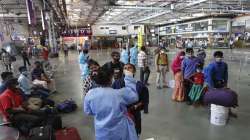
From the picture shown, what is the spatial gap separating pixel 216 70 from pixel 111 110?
3.47 metres

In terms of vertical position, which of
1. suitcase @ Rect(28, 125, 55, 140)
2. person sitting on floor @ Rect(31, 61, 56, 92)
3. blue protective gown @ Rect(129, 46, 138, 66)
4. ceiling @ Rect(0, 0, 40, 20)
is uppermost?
ceiling @ Rect(0, 0, 40, 20)

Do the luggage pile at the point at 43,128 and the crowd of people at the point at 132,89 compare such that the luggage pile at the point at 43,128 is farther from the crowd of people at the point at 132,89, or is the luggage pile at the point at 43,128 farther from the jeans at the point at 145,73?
the jeans at the point at 145,73

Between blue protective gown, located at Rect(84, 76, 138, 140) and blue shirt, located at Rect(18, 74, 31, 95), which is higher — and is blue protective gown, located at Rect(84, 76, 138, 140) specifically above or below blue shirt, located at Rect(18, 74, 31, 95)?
above

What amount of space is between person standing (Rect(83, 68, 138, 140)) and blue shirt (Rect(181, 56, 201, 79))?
3.95 metres

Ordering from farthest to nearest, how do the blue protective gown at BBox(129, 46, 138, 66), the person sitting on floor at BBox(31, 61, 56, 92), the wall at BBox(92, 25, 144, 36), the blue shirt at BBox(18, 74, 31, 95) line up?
the wall at BBox(92, 25, 144, 36) < the blue protective gown at BBox(129, 46, 138, 66) < the person sitting on floor at BBox(31, 61, 56, 92) < the blue shirt at BBox(18, 74, 31, 95)

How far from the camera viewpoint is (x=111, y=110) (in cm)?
212

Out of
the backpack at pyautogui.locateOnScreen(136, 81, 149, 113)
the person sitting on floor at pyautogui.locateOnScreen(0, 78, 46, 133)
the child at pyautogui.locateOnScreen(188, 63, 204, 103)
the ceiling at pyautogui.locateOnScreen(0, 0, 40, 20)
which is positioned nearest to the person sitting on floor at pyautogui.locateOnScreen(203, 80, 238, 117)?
the child at pyautogui.locateOnScreen(188, 63, 204, 103)

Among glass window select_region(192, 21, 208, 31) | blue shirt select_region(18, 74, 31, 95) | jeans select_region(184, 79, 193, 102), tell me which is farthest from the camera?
glass window select_region(192, 21, 208, 31)

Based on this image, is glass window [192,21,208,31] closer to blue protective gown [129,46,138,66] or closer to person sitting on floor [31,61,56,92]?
blue protective gown [129,46,138,66]

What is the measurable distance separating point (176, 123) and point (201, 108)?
1.25 metres

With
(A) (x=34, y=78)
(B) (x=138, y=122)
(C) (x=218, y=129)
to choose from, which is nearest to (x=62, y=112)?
(A) (x=34, y=78)

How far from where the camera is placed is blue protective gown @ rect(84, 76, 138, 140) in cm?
211

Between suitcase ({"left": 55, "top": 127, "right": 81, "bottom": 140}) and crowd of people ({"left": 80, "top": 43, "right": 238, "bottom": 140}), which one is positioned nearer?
crowd of people ({"left": 80, "top": 43, "right": 238, "bottom": 140})

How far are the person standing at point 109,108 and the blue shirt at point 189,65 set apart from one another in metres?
3.95
